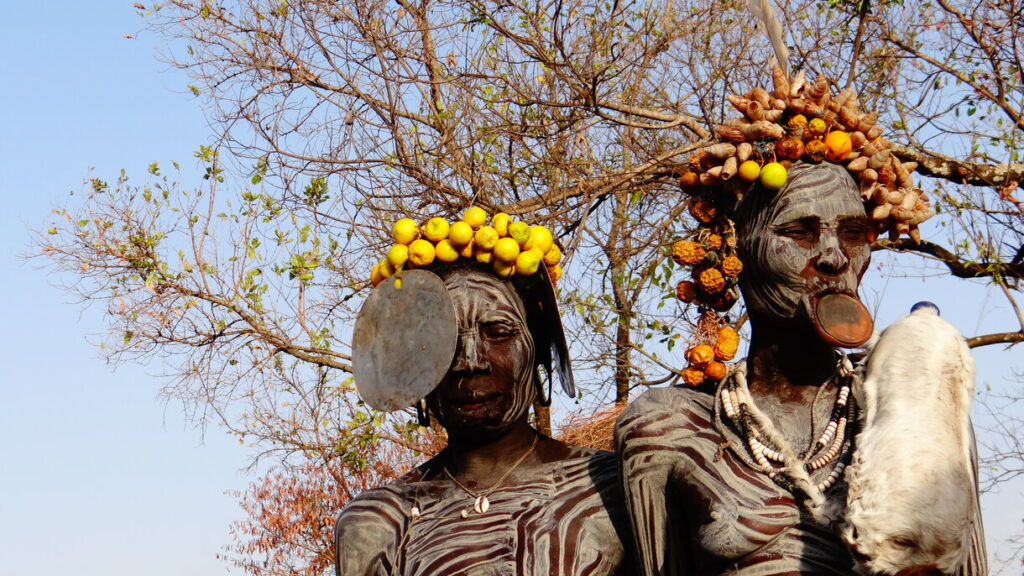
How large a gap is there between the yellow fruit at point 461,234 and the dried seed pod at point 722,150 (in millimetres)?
988

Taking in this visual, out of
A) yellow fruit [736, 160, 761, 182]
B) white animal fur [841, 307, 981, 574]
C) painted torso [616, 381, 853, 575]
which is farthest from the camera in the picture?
yellow fruit [736, 160, 761, 182]

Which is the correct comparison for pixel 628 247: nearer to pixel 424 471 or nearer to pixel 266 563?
pixel 424 471

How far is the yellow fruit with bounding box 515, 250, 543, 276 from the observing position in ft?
17.0

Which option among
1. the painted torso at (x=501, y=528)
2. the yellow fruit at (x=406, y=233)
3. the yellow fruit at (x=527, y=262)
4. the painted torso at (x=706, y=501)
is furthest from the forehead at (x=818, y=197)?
the yellow fruit at (x=406, y=233)

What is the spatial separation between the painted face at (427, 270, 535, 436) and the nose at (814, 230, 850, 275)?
1.19m

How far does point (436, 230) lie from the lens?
5.24 meters

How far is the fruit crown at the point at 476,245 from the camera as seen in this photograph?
518 cm

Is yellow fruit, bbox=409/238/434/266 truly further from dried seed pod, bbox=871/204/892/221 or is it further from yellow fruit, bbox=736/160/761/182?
dried seed pod, bbox=871/204/892/221

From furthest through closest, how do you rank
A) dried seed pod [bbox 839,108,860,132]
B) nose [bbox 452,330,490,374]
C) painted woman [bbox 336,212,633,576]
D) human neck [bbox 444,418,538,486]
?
1. human neck [bbox 444,418,538,486]
2. nose [bbox 452,330,490,374]
3. painted woman [bbox 336,212,633,576]
4. dried seed pod [bbox 839,108,860,132]

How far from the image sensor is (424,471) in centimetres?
530

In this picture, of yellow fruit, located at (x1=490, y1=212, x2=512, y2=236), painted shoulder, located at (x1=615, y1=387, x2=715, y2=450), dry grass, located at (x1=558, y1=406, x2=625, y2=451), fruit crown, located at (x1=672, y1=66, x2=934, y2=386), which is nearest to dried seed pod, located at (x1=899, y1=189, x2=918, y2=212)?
fruit crown, located at (x1=672, y1=66, x2=934, y2=386)

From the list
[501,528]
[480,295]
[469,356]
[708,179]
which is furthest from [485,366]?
[708,179]

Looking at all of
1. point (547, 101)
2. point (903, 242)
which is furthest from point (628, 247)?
point (903, 242)

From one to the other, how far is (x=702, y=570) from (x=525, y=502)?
827 mm
